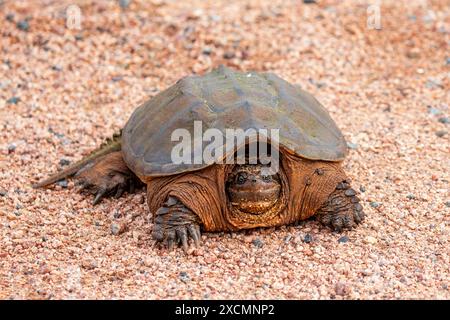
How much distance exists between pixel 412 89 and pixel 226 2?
2693mm

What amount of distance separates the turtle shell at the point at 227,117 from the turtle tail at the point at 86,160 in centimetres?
30

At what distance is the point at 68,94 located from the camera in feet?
23.6

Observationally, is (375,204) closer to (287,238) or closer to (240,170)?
(287,238)

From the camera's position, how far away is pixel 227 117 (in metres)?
4.70

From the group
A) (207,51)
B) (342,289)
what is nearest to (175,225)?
(342,289)

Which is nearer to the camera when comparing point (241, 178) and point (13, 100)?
point (241, 178)

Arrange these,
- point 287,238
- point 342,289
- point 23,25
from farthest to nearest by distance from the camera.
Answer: point 23,25
point 287,238
point 342,289

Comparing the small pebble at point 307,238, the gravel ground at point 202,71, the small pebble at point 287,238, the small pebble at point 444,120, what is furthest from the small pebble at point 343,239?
the small pebble at point 444,120

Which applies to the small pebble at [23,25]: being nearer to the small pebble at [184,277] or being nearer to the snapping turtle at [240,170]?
the snapping turtle at [240,170]

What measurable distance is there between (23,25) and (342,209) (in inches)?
191

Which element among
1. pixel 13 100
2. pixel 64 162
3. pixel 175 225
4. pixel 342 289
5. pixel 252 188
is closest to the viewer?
pixel 342 289

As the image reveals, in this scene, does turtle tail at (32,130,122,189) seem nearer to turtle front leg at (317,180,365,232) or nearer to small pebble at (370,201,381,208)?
turtle front leg at (317,180,365,232)

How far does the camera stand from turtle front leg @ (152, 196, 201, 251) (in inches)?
180

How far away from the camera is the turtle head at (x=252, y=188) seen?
14.8 ft
